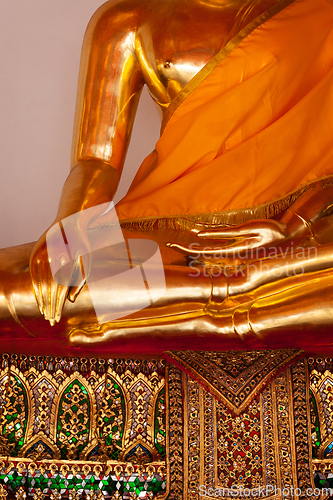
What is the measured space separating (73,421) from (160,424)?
0.19 meters

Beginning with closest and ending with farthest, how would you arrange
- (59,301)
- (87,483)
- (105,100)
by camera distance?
(87,483) < (59,301) < (105,100)

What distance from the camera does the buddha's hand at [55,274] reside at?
1396 millimetres

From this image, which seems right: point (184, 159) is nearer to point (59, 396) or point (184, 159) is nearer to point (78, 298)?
point (78, 298)

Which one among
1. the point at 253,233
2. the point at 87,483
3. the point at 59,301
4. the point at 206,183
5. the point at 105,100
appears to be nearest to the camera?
the point at 87,483

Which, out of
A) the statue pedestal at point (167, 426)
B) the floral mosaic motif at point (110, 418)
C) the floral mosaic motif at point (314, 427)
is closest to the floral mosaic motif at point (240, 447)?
the statue pedestal at point (167, 426)

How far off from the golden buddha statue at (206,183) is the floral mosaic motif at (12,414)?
10cm

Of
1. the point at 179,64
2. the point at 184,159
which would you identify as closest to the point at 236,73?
the point at 179,64

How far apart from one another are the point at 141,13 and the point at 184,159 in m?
0.49

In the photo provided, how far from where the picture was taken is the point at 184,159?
5.84 feet

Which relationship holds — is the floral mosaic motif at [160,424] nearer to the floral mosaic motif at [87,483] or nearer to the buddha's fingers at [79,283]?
the floral mosaic motif at [87,483]

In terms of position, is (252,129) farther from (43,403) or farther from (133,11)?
(43,403)

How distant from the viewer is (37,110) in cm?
238

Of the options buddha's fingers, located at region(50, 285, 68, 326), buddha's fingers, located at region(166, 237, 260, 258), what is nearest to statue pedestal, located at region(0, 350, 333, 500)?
buddha's fingers, located at region(50, 285, 68, 326)

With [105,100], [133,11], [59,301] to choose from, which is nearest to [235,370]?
[59,301]
